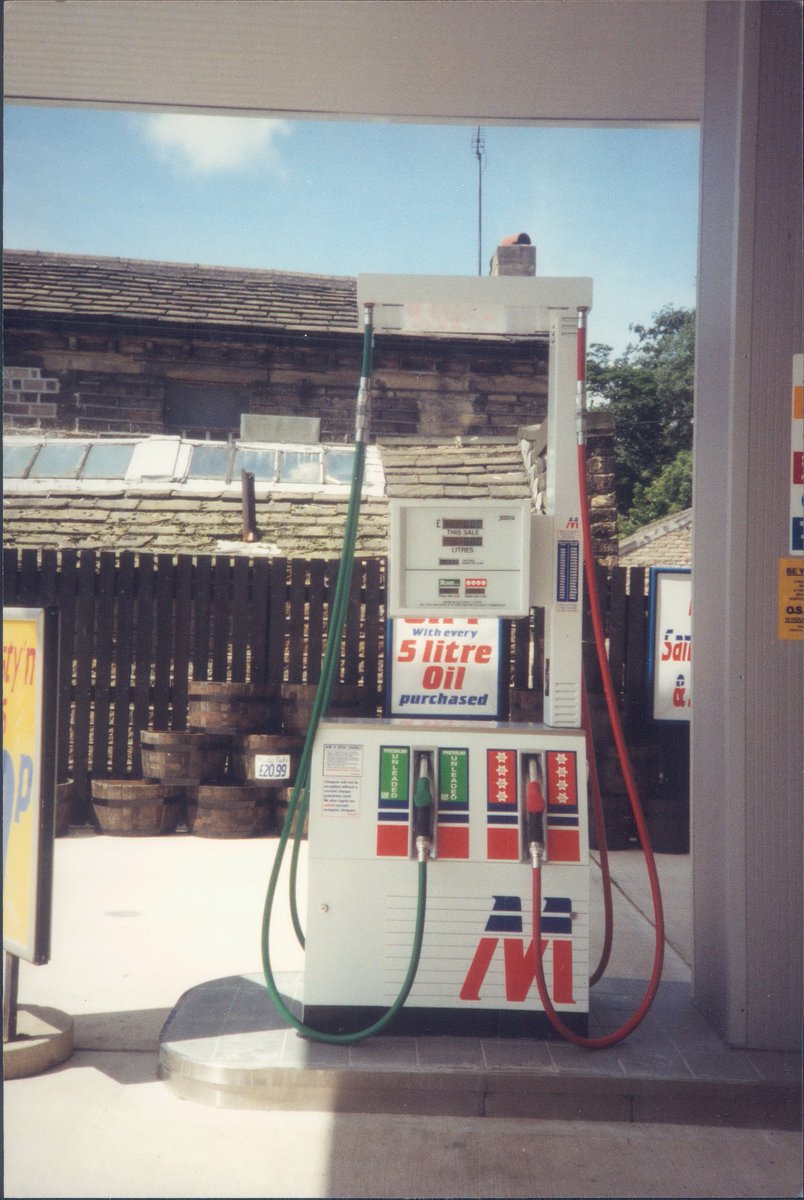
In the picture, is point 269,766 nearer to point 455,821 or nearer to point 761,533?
point 455,821

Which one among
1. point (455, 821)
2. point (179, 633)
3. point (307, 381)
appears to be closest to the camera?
point (455, 821)

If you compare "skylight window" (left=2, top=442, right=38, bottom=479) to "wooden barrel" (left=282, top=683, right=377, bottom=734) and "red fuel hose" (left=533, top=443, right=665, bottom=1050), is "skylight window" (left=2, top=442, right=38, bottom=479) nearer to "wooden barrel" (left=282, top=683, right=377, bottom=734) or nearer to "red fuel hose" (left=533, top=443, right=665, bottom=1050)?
"wooden barrel" (left=282, top=683, right=377, bottom=734)

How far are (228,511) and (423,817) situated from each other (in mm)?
7454

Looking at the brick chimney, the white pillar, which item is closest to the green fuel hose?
the white pillar

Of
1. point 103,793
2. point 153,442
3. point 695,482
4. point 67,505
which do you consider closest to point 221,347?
point 153,442

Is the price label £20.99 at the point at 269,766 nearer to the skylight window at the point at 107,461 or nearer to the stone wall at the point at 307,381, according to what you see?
the skylight window at the point at 107,461

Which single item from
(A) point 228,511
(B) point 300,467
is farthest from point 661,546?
(A) point 228,511

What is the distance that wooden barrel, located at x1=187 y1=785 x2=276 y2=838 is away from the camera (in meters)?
7.00

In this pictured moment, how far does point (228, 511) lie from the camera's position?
33.9 ft

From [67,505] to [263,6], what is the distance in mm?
7199

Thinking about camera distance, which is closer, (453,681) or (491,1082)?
(491,1082)

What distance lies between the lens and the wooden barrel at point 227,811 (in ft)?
23.0

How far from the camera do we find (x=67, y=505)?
10.3 m

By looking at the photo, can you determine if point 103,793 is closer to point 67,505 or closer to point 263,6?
point 67,505
